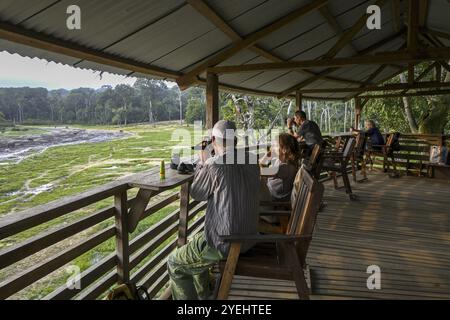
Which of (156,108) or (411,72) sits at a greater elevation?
(156,108)

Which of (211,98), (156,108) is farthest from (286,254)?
(156,108)

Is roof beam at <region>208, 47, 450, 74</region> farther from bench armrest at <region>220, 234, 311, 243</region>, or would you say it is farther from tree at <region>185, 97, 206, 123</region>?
tree at <region>185, 97, 206, 123</region>

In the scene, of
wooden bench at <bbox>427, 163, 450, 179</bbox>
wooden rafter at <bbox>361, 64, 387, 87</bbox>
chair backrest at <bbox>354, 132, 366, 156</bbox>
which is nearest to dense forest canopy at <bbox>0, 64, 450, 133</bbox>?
wooden rafter at <bbox>361, 64, 387, 87</bbox>

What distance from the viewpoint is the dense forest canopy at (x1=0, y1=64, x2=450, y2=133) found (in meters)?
22.6

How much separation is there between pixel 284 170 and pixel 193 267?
1345 millimetres

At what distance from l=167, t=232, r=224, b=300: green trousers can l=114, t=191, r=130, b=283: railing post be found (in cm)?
53

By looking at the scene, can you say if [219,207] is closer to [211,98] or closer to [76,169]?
[211,98]

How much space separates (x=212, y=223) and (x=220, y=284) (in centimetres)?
32

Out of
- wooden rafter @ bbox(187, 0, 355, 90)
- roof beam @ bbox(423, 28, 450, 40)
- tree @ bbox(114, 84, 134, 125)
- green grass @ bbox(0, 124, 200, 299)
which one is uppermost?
tree @ bbox(114, 84, 134, 125)

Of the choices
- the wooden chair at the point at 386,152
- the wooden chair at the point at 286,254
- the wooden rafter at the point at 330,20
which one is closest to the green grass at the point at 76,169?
the wooden chair at the point at 386,152

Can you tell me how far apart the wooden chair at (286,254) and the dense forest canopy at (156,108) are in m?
17.1

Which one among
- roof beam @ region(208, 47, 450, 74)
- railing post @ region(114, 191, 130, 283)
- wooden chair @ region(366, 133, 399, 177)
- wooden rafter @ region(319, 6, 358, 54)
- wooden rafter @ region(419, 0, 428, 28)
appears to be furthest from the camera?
wooden chair @ region(366, 133, 399, 177)

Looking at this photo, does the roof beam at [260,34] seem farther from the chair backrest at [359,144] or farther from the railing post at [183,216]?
the chair backrest at [359,144]

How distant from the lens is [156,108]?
6538 centimetres
